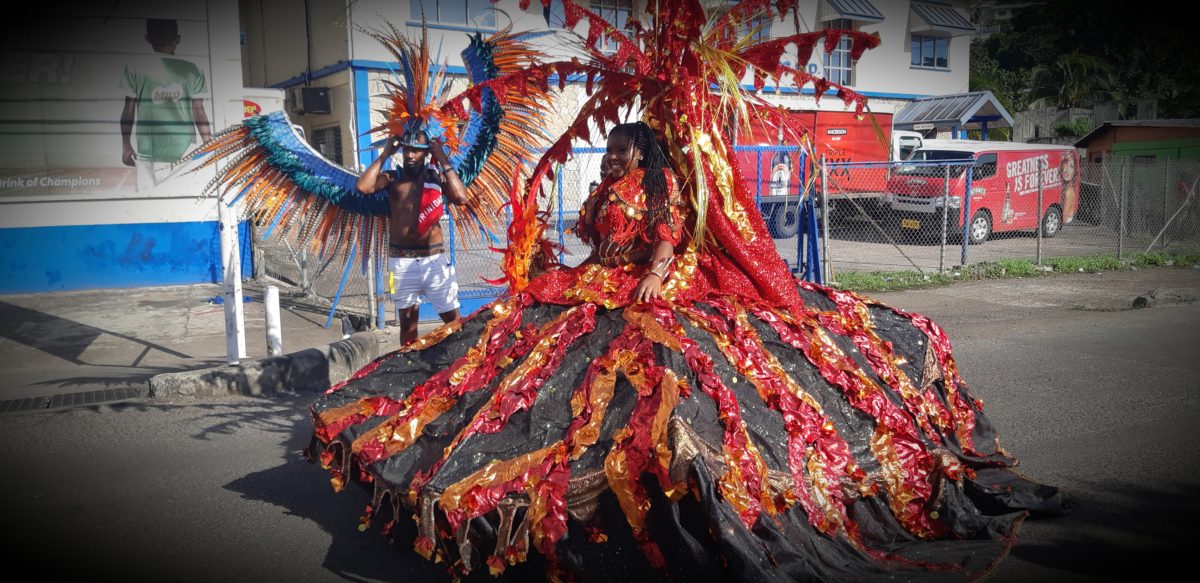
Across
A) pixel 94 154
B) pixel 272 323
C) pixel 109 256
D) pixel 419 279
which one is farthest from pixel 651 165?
pixel 94 154

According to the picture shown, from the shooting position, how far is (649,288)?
152 inches

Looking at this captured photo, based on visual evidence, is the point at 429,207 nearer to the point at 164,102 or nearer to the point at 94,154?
the point at 164,102

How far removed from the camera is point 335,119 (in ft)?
63.7

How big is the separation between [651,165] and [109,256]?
10.3 metres

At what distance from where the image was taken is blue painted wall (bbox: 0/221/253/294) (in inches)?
445

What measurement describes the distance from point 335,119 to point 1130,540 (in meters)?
18.3

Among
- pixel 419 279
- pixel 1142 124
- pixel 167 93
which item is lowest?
pixel 419 279

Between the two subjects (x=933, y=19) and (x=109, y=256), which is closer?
(x=109, y=256)

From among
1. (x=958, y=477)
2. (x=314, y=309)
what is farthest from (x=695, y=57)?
(x=314, y=309)

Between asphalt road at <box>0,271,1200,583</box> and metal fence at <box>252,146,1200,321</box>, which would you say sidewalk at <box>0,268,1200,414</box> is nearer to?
asphalt road at <box>0,271,1200,583</box>

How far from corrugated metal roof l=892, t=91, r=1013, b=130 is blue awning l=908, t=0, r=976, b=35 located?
2660mm

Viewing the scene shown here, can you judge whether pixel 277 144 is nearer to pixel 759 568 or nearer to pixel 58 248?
pixel 759 568

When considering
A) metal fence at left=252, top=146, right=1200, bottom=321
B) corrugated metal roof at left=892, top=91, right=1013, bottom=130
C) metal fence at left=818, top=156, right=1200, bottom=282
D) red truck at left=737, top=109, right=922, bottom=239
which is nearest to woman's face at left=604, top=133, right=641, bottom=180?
metal fence at left=252, top=146, right=1200, bottom=321

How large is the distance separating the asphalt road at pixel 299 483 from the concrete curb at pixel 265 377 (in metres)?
0.16
